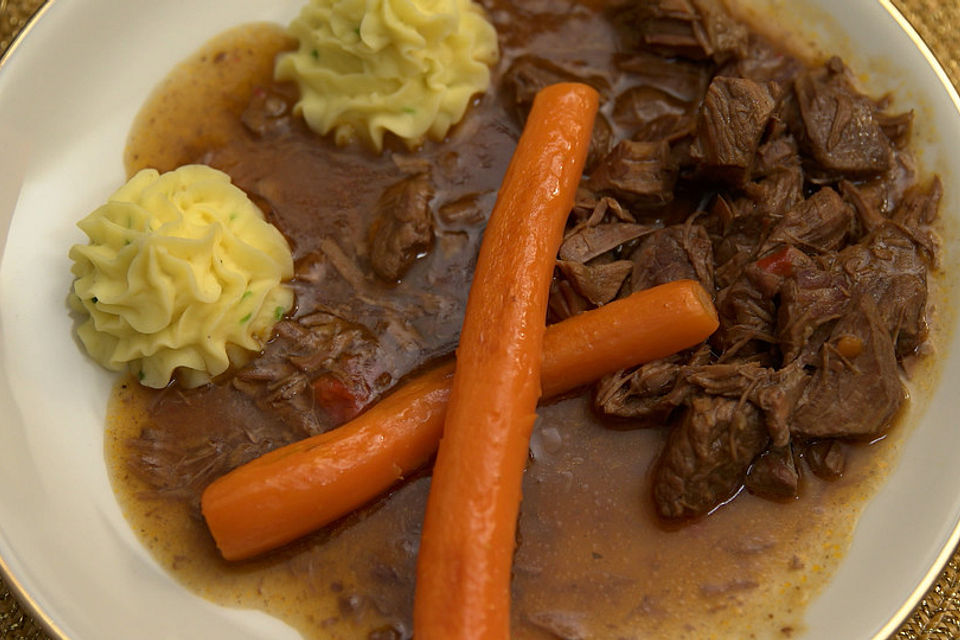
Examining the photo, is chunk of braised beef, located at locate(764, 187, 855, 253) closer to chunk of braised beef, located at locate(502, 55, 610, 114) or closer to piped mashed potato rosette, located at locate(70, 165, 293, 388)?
chunk of braised beef, located at locate(502, 55, 610, 114)

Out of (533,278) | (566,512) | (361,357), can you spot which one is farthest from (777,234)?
(361,357)

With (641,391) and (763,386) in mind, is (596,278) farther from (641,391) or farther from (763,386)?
(763,386)

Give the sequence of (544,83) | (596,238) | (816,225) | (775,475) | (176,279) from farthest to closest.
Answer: (544,83), (596,238), (816,225), (176,279), (775,475)

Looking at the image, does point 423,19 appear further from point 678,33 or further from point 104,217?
point 104,217

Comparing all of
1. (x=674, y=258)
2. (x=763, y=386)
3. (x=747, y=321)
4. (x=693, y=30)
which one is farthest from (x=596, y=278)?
(x=693, y=30)

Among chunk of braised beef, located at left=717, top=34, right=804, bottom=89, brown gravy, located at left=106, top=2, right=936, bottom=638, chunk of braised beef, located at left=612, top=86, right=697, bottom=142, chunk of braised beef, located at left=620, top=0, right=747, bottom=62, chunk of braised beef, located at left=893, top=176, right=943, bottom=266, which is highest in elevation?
chunk of braised beef, located at left=620, top=0, right=747, bottom=62

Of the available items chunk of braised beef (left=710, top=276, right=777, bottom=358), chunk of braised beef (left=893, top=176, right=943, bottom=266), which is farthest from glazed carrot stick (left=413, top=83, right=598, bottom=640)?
chunk of braised beef (left=893, top=176, right=943, bottom=266)
